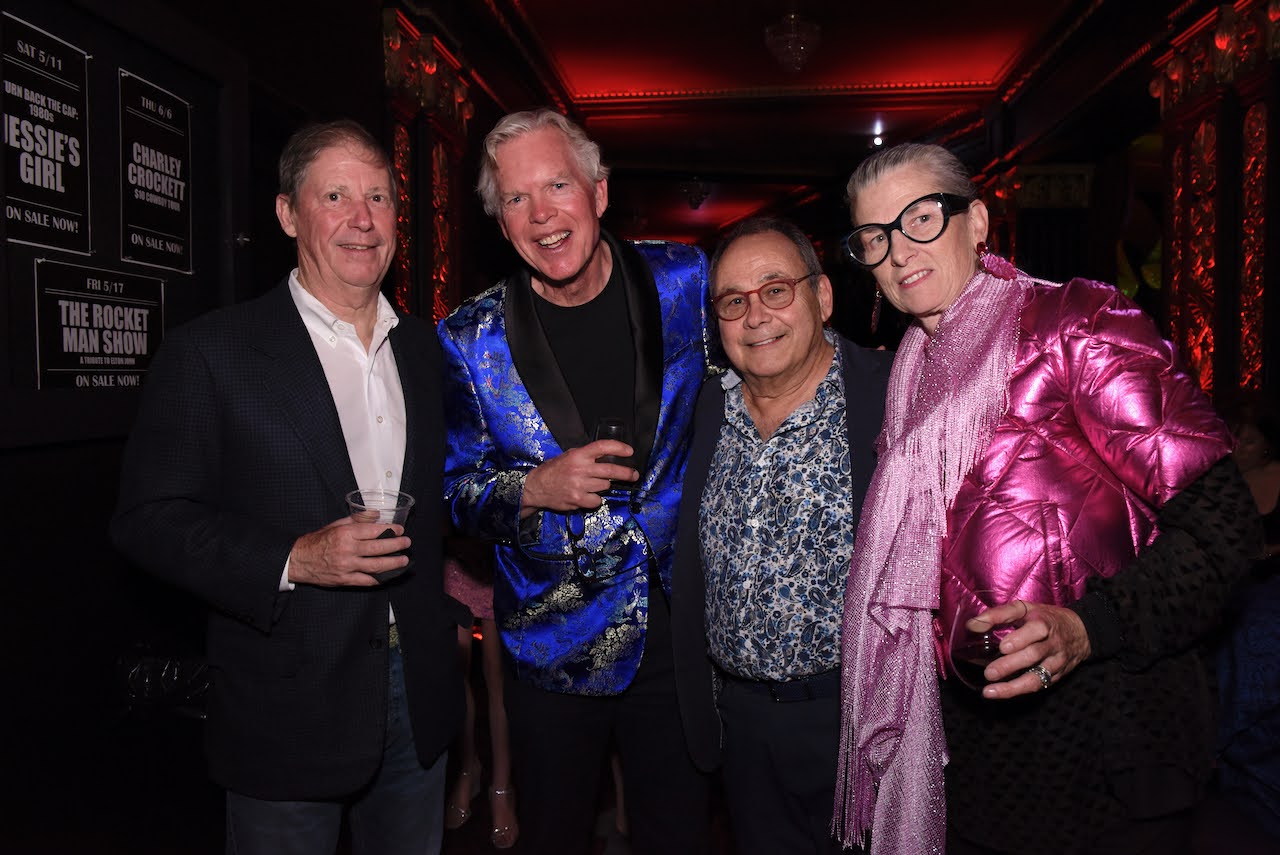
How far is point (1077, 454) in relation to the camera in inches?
54.2

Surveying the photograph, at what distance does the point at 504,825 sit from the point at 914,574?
2.37 m

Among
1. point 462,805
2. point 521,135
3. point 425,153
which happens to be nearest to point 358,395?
point 521,135

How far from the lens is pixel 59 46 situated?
1.68 meters

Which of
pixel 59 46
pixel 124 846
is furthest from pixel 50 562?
pixel 59 46

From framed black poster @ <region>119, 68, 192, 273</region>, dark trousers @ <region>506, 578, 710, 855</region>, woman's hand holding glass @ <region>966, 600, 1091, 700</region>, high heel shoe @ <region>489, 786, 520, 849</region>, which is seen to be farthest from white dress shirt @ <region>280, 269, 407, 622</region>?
high heel shoe @ <region>489, 786, 520, 849</region>

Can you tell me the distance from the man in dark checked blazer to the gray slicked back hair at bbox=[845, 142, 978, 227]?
1.00 metres

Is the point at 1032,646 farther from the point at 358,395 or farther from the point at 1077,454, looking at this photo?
the point at 358,395

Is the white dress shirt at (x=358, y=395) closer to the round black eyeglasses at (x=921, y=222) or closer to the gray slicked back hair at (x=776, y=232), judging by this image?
the gray slicked back hair at (x=776, y=232)

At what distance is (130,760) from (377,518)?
114cm

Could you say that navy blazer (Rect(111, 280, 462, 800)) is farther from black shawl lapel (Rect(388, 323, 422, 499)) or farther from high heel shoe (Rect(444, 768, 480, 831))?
high heel shoe (Rect(444, 768, 480, 831))

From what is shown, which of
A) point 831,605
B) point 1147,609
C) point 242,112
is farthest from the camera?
point 242,112

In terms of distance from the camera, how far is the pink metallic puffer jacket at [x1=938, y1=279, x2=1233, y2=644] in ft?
4.22

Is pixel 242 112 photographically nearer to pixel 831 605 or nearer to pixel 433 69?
pixel 831 605

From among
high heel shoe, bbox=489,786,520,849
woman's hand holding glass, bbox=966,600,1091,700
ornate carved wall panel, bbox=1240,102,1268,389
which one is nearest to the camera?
woman's hand holding glass, bbox=966,600,1091,700
